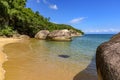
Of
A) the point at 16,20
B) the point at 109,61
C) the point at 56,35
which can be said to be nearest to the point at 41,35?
the point at 56,35

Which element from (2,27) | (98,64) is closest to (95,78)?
(98,64)

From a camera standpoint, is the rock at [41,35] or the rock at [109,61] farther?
the rock at [41,35]

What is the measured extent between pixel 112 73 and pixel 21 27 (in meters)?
35.8

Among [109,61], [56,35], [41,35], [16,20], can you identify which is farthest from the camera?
[16,20]

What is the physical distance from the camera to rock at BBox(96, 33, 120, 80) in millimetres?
4506

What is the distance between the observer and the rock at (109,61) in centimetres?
451

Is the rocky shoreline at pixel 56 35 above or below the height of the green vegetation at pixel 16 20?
below

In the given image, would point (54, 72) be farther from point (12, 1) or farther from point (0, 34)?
point (12, 1)

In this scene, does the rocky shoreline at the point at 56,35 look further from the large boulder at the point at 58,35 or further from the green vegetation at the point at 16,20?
the green vegetation at the point at 16,20

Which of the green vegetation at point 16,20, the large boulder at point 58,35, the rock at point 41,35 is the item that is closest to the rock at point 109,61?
the large boulder at point 58,35

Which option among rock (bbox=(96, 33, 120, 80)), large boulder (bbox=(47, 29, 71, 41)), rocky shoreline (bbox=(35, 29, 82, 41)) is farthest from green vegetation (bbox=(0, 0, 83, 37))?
rock (bbox=(96, 33, 120, 80))

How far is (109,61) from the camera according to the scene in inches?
186

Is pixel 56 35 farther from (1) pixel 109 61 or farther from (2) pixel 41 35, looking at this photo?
(1) pixel 109 61

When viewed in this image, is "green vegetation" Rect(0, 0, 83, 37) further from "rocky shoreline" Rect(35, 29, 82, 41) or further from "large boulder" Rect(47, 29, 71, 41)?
"large boulder" Rect(47, 29, 71, 41)
